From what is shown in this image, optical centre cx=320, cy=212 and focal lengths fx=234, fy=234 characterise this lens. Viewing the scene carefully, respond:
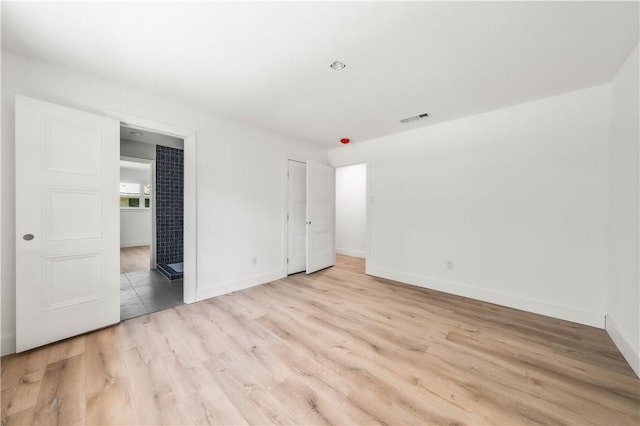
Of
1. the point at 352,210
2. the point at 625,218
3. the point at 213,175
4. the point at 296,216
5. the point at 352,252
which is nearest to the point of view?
the point at 625,218

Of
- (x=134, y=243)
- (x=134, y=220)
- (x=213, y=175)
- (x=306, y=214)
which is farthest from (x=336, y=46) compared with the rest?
(x=134, y=243)

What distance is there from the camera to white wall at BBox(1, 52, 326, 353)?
1.89 meters

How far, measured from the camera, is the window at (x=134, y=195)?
7.02 m

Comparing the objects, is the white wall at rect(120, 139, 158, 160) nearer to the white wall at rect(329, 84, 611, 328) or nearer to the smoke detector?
the smoke detector

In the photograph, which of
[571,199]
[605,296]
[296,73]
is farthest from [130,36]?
[605,296]

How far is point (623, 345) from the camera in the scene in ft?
6.27

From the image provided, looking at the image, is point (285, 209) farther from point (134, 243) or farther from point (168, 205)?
point (134, 243)

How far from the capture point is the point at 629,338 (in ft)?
6.10

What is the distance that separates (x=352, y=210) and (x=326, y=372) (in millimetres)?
4552

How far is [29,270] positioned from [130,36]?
2.01 m

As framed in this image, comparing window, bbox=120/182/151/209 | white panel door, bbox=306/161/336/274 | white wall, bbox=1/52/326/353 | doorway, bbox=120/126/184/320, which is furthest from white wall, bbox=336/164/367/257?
window, bbox=120/182/151/209

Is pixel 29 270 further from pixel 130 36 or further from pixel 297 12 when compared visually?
pixel 297 12

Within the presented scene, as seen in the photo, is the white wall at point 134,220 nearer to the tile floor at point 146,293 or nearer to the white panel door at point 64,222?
the tile floor at point 146,293

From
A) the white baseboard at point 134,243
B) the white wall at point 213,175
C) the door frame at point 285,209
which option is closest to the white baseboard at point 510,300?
the door frame at point 285,209
